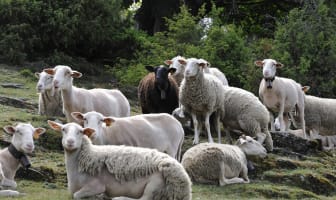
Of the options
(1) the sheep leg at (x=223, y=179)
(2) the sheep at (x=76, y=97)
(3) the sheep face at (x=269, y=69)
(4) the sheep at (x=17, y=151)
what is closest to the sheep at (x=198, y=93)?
(2) the sheep at (x=76, y=97)

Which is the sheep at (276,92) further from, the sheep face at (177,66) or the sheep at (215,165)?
the sheep at (215,165)

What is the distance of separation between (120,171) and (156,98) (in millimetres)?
6217

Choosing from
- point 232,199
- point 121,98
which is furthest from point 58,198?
point 121,98

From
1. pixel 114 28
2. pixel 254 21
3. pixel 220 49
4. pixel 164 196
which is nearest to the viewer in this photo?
pixel 164 196

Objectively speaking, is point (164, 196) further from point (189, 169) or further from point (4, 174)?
point (189, 169)

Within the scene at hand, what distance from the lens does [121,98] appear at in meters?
15.6

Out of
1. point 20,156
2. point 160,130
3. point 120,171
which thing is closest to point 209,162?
point 160,130

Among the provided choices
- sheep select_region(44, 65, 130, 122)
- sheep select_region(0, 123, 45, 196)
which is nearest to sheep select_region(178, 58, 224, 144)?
sheep select_region(44, 65, 130, 122)

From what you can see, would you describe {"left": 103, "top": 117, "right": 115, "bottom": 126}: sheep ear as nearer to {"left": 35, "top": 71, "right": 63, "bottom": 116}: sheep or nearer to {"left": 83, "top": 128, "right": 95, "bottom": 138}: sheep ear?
{"left": 83, "top": 128, "right": 95, "bottom": 138}: sheep ear

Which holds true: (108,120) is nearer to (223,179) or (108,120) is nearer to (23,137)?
(23,137)

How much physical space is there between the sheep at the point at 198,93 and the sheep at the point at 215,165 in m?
2.05

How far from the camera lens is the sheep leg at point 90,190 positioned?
10203 millimetres

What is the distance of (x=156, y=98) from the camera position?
1633cm

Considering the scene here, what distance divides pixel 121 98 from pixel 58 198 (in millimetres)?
5559
